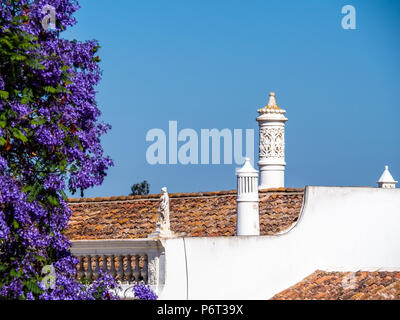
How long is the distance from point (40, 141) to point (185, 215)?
9.63 m

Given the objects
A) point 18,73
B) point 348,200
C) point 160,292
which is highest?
point 18,73

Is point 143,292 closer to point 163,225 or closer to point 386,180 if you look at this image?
point 163,225

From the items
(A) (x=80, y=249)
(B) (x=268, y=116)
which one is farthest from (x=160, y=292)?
(B) (x=268, y=116)

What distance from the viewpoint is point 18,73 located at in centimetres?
1450

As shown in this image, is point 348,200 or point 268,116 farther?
point 268,116

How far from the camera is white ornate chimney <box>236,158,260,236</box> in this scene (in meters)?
21.4

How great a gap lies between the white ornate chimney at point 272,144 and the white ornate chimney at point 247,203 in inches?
270

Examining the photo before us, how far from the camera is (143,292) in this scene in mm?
16109

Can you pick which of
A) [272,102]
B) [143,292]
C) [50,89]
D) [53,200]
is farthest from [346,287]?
[272,102]

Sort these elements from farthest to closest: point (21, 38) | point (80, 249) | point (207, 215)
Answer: point (207, 215) → point (80, 249) → point (21, 38)

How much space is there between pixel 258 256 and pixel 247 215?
1.99 metres

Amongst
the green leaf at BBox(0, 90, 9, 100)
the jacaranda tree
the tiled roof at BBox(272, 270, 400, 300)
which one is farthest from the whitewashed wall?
the green leaf at BBox(0, 90, 9, 100)

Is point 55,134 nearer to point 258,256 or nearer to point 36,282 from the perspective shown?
point 36,282

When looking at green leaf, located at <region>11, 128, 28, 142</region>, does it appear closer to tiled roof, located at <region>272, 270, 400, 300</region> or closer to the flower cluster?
the flower cluster
